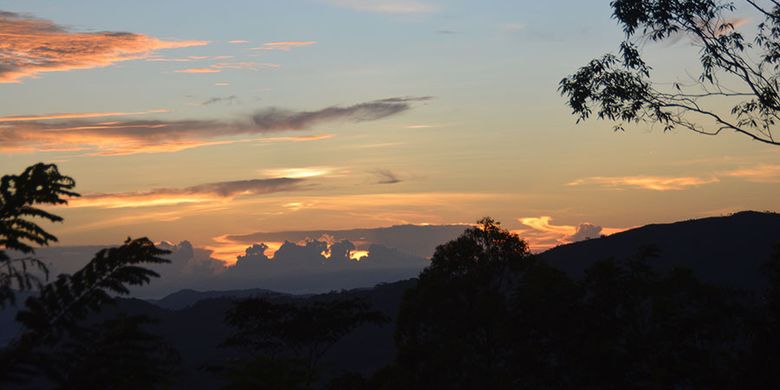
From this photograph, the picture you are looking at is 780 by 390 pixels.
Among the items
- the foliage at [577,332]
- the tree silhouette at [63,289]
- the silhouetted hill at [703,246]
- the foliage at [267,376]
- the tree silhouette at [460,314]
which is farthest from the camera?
the silhouetted hill at [703,246]

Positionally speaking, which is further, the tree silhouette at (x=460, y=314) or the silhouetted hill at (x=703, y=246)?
the silhouetted hill at (x=703, y=246)

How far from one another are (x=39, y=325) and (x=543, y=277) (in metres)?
29.2

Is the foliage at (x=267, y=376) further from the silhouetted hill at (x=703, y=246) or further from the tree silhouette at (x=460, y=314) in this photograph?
the silhouetted hill at (x=703, y=246)

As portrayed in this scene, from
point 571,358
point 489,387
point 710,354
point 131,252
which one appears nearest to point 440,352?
point 489,387

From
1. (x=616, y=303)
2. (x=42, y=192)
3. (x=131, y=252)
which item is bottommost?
(x=616, y=303)

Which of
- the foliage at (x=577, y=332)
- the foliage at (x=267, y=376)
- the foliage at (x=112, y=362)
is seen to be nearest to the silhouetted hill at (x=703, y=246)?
the foliage at (x=577, y=332)

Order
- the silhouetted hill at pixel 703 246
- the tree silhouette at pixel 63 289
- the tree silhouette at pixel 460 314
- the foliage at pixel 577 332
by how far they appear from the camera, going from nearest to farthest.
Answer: the tree silhouette at pixel 63 289 < the foliage at pixel 577 332 < the tree silhouette at pixel 460 314 < the silhouetted hill at pixel 703 246

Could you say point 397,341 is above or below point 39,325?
below

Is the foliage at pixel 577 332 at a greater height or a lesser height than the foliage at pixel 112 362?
lesser

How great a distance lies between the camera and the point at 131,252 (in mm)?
11680

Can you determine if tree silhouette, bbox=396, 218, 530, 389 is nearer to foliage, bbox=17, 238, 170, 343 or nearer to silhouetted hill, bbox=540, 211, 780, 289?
foliage, bbox=17, 238, 170, 343

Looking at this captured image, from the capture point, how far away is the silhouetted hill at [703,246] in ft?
511

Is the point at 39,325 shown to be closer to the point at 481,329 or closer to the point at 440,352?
the point at 440,352

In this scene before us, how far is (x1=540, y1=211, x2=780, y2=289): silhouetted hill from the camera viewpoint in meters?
156
